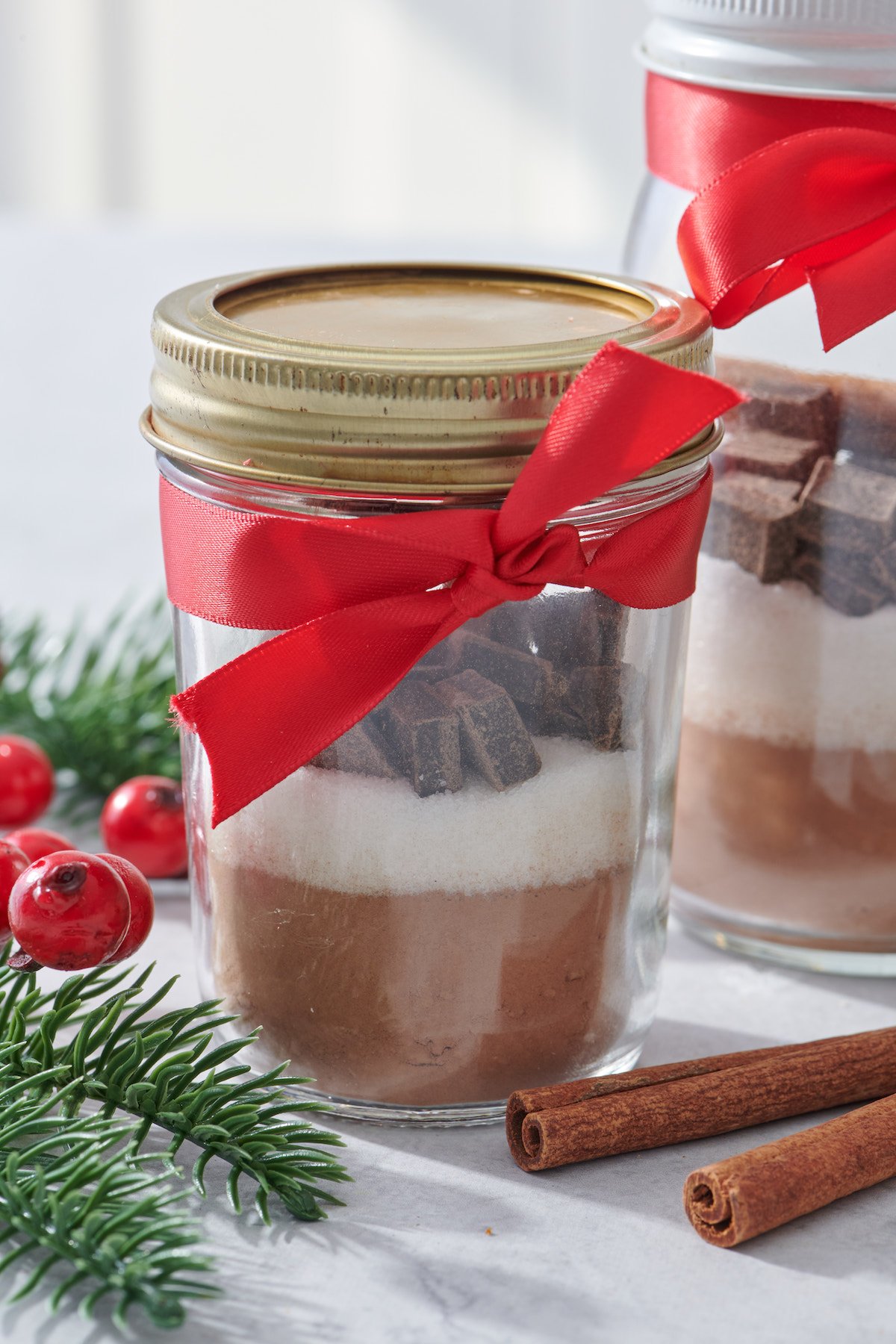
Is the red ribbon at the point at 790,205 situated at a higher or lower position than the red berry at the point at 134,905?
higher

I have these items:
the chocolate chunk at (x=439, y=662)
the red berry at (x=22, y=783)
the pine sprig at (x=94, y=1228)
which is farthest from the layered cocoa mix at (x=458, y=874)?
the red berry at (x=22, y=783)

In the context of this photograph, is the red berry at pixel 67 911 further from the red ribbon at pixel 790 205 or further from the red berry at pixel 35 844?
the red ribbon at pixel 790 205

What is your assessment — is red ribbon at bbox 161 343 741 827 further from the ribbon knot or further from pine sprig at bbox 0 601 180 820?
pine sprig at bbox 0 601 180 820

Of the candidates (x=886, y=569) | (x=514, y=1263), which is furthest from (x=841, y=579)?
(x=514, y=1263)

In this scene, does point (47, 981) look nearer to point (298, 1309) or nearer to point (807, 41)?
point (298, 1309)

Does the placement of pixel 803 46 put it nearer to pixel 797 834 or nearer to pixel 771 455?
pixel 771 455

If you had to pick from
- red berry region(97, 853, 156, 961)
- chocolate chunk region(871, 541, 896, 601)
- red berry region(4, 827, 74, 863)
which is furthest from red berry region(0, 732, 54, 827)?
chocolate chunk region(871, 541, 896, 601)

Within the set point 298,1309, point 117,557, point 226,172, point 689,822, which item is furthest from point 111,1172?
point 226,172

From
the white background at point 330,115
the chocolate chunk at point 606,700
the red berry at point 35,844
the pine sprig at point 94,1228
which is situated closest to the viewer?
the pine sprig at point 94,1228
